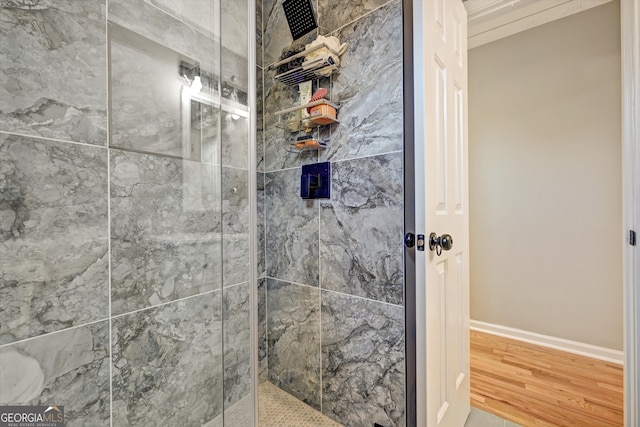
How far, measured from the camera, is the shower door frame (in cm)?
98

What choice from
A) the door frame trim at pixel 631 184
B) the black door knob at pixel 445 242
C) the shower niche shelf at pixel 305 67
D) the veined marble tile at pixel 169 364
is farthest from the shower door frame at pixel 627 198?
the veined marble tile at pixel 169 364

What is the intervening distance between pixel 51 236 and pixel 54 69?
0.45m

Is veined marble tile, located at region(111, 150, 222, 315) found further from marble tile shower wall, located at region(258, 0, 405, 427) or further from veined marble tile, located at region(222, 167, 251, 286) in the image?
marble tile shower wall, located at region(258, 0, 405, 427)

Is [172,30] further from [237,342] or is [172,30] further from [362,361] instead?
[362,361]

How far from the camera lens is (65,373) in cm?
71

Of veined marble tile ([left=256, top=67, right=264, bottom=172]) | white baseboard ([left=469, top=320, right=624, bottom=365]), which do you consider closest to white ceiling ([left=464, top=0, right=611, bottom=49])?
veined marble tile ([left=256, top=67, right=264, bottom=172])

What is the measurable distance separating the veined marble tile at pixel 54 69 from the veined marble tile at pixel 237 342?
0.63m

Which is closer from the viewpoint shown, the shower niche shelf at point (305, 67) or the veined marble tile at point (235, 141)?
the veined marble tile at point (235, 141)

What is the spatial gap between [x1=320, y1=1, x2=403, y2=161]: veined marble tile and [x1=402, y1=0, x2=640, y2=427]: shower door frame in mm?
42

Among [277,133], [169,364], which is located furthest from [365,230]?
[169,364]

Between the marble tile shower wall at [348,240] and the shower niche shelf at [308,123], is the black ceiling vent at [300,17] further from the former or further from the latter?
the shower niche shelf at [308,123]

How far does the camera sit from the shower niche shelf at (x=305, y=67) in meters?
1.16

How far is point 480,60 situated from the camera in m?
2.29

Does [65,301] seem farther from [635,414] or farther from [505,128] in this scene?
[505,128]
